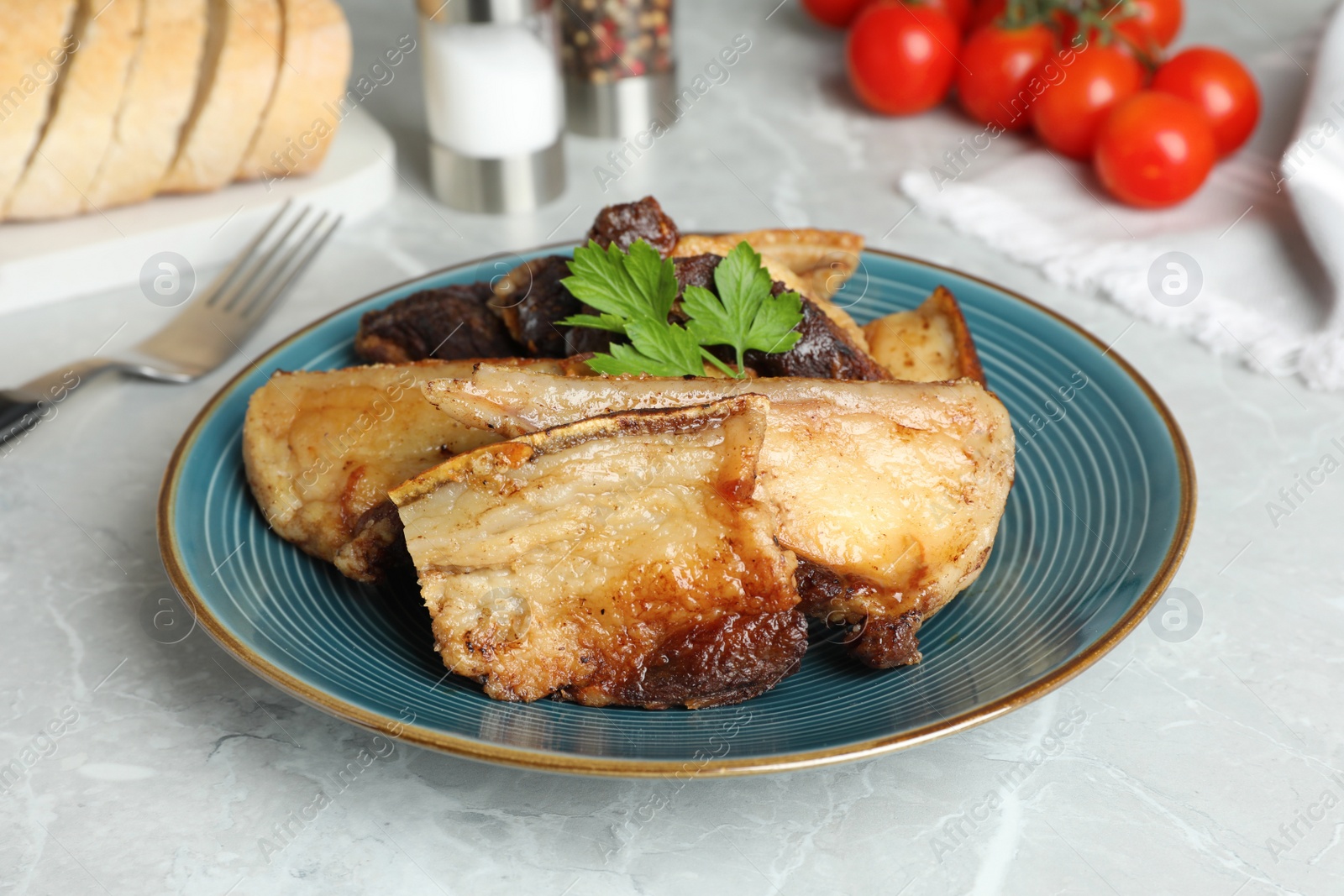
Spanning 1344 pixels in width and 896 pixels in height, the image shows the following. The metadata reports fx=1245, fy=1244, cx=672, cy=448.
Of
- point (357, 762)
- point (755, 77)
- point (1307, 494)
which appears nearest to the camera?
point (357, 762)

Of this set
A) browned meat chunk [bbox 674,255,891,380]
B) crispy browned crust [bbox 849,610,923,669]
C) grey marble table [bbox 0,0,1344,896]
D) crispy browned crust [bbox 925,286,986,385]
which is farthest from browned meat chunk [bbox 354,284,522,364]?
crispy browned crust [bbox 849,610,923,669]

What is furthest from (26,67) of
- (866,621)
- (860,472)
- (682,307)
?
(866,621)

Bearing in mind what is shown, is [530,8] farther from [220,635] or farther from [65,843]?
[65,843]

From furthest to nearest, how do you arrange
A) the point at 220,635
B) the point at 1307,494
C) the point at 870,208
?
the point at 870,208 < the point at 1307,494 < the point at 220,635

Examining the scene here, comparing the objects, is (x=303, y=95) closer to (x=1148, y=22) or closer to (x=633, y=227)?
(x=633, y=227)

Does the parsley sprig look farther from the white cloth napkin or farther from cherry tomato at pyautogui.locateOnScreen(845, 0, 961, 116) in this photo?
cherry tomato at pyautogui.locateOnScreen(845, 0, 961, 116)

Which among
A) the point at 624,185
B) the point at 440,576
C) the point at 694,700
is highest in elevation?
the point at 440,576

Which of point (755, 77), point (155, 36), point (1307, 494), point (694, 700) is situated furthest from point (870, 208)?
point (694, 700)
